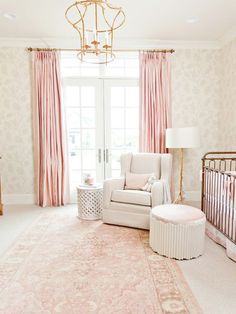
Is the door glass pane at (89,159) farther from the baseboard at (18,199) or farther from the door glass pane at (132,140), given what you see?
the baseboard at (18,199)

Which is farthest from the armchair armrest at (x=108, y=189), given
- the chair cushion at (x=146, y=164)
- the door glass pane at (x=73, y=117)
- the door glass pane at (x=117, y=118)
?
the door glass pane at (x=73, y=117)

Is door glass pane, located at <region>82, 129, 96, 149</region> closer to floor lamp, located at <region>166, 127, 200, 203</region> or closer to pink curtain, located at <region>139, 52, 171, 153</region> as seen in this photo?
pink curtain, located at <region>139, 52, 171, 153</region>

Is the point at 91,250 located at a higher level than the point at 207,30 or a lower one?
lower

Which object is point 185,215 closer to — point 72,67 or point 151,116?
point 151,116

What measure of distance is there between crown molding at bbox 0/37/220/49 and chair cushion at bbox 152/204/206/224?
9.69ft

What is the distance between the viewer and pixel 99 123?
15.6ft

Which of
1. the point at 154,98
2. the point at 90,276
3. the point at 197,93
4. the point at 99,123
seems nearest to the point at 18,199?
the point at 99,123

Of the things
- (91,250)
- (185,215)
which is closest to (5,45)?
(91,250)

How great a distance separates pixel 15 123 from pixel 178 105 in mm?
2910

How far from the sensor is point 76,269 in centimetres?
251

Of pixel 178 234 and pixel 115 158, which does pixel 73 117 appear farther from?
pixel 178 234

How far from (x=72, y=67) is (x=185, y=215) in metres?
3.31

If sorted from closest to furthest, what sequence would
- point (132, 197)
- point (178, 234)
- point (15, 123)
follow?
1. point (178, 234)
2. point (132, 197)
3. point (15, 123)

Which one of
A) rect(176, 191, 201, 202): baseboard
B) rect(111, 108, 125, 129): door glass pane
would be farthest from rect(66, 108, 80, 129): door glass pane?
rect(176, 191, 201, 202): baseboard
